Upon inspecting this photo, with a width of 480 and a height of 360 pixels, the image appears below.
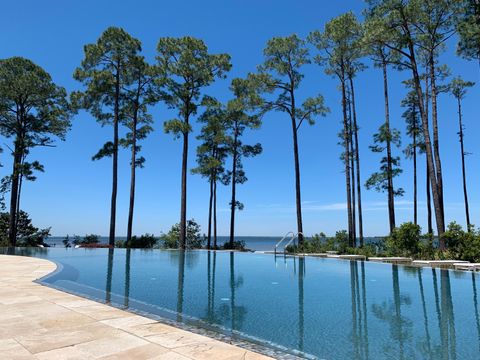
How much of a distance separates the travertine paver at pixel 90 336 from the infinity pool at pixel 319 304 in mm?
629

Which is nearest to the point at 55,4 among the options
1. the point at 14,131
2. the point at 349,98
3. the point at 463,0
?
the point at 14,131

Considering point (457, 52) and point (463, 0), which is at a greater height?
point (463, 0)

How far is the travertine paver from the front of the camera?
10.1 feet

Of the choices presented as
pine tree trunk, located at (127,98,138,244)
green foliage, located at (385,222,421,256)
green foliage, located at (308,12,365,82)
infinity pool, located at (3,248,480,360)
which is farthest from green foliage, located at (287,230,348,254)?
pine tree trunk, located at (127,98,138,244)

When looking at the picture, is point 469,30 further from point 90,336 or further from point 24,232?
point 24,232

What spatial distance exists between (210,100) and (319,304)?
1643 cm

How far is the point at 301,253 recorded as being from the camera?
1611cm

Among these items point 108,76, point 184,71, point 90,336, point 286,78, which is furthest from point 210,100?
point 90,336

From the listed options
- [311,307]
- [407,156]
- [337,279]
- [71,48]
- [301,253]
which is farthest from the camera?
[407,156]

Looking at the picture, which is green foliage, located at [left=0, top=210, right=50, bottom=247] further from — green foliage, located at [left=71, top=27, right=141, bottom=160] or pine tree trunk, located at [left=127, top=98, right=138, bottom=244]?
green foliage, located at [left=71, top=27, right=141, bottom=160]

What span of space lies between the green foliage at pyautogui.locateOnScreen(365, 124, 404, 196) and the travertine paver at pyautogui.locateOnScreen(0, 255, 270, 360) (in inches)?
654

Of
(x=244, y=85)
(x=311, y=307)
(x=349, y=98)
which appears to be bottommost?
(x=311, y=307)

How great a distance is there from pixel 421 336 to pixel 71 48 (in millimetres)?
23261

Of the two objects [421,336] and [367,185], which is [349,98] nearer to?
[367,185]
